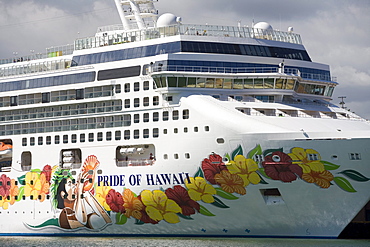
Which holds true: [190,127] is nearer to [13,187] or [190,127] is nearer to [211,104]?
[211,104]

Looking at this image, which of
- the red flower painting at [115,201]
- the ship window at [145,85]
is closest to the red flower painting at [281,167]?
the red flower painting at [115,201]

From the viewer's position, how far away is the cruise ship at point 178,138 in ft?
96.5

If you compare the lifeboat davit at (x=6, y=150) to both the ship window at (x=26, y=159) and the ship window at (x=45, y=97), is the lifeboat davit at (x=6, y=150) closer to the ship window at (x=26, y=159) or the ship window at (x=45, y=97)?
the ship window at (x=26, y=159)

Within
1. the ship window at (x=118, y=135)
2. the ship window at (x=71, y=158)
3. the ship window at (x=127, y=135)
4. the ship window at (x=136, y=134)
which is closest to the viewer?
the ship window at (x=136, y=134)

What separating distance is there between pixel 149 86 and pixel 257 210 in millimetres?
8827

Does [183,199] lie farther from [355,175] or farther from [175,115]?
[355,175]

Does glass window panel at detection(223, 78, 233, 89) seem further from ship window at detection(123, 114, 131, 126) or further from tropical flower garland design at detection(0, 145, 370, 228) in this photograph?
ship window at detection(123, 114, 131, 126)

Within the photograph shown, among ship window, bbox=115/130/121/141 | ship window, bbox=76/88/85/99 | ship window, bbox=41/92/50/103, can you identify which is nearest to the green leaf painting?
ship window, bbox=115/130/121/141

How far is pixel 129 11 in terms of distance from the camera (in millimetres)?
41250

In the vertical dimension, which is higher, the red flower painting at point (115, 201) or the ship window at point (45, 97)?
the ship window at point (45, 97)

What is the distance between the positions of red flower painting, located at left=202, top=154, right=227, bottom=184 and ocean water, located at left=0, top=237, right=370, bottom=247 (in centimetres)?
285

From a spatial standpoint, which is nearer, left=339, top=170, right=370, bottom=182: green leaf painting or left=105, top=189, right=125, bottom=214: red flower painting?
left=339, top=170, right=370, bottom=182: green leaf painting

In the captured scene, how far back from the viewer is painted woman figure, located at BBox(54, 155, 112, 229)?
34.8 meters

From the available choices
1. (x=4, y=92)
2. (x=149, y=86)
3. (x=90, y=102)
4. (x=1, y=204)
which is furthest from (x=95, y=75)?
(x=1, y=204)
